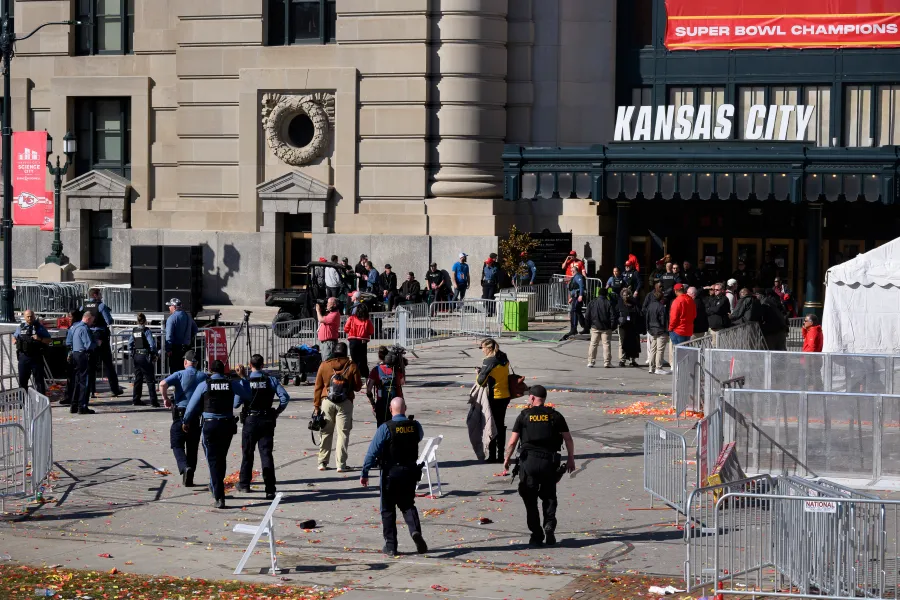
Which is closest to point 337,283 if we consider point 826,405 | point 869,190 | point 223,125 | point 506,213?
point 506,213

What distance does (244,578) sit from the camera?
12836 millimetres

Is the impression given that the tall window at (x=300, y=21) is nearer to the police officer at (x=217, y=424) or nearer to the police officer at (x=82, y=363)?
the police officer at (x=82, y=363)

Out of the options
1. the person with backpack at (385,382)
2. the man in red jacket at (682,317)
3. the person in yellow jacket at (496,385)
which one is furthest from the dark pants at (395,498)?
the man in red jacket at (682,317)

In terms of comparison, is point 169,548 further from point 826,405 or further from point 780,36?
point 780,36

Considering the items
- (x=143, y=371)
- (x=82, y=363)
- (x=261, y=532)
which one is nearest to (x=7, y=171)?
(x=143, y=371)

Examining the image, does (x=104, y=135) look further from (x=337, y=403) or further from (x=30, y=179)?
(x=337, y=403)

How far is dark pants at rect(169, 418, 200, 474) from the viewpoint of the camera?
16641 mm

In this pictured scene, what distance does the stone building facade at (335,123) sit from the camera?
4128cm

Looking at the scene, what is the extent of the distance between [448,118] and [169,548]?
2855 cm

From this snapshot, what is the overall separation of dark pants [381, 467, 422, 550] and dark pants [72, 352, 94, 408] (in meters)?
10.4

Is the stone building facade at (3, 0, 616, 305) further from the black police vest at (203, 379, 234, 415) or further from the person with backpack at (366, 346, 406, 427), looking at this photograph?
the black police vest at (203, 379, 234, 415)

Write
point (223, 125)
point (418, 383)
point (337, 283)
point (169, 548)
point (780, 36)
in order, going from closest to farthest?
point (169, 548) < point (418, 383) < point (337, 283) < point (780, 36) < point (223, 125)

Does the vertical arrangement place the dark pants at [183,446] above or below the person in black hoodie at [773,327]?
below

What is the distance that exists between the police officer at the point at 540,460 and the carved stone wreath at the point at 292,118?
2945cm
